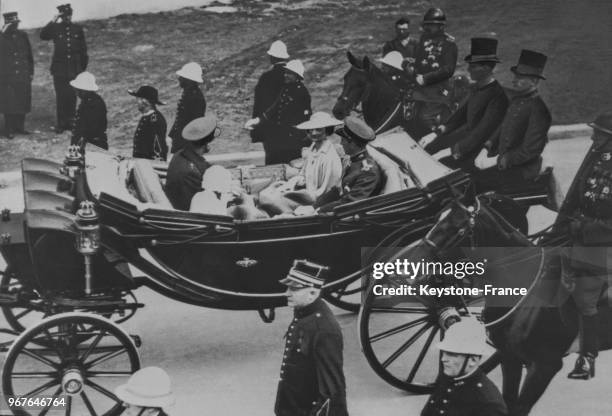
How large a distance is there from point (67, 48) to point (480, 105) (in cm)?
303

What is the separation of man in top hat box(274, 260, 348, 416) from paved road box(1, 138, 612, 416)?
65 centimetres

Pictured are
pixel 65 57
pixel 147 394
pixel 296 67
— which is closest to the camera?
pixel 147 394

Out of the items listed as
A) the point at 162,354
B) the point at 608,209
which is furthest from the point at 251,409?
the point at 608,209

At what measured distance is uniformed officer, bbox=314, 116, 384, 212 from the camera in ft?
20.9

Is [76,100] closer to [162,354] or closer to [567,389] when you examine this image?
[162,354]

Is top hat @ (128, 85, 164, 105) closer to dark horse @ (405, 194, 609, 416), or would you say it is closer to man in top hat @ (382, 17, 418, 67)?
man in top hat @ (382, 17, 418, 67)

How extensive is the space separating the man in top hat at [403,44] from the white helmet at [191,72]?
147 centimetres

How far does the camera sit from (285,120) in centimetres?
816

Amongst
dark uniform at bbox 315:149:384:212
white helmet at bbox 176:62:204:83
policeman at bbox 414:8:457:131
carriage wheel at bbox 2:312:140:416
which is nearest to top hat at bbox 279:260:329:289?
dark uniform at bbox 315:149:384:212

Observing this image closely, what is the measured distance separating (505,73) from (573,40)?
1.76 ft

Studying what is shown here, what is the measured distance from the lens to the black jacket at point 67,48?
7391 millimetres

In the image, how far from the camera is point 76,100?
7988mm

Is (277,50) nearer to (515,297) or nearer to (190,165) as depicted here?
(190,165)

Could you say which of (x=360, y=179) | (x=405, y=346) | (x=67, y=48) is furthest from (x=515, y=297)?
(x=67, y=48)
